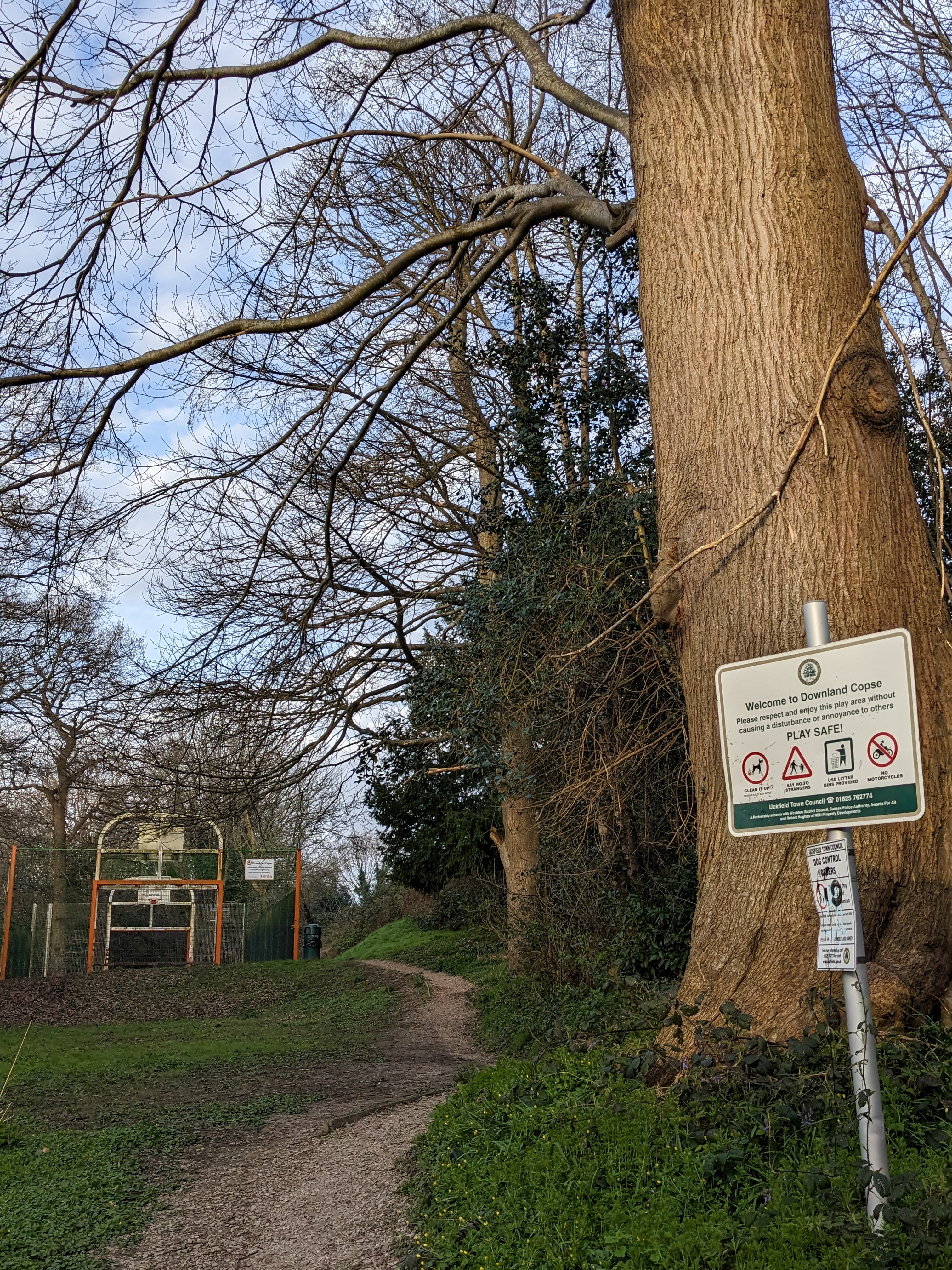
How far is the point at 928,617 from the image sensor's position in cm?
486

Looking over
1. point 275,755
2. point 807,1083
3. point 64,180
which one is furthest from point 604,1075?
point 275,755

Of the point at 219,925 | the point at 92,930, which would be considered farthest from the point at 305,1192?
the point at 219,925

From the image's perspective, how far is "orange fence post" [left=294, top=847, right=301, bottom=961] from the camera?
2253 cm

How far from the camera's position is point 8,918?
19969mm

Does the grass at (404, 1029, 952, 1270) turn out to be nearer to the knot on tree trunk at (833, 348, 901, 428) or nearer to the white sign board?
the white sign board

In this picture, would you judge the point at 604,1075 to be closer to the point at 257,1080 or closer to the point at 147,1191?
the point at 147,1191

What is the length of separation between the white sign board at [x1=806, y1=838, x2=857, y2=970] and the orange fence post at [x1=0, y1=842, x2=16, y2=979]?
64.5 ft

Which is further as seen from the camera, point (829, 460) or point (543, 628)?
point (543, 628)

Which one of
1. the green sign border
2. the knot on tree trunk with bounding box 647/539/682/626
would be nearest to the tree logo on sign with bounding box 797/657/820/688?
the green sign border

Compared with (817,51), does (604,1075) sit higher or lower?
lower

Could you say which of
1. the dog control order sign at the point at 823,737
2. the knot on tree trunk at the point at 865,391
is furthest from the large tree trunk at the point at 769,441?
the dog control order sign at the point at 823,737

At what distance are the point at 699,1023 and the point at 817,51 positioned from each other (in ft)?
15.8

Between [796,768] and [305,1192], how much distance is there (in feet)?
13.7

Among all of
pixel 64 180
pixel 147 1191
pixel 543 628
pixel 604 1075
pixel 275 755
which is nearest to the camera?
pixel 604 1075
